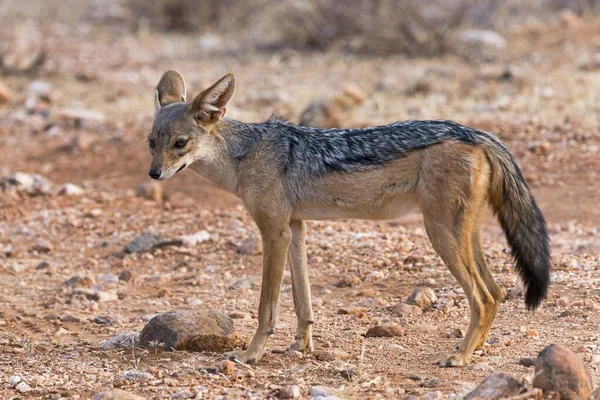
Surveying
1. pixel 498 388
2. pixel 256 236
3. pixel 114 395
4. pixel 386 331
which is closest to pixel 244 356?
pixel 386 331

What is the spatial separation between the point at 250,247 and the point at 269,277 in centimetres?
273

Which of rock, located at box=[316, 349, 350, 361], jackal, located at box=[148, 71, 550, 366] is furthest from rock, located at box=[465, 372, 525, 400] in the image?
rock, located at box=[316, 349, 350, 361]

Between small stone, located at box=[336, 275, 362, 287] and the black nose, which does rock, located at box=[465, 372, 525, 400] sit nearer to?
the black nose

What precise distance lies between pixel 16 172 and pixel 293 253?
6.76 metres

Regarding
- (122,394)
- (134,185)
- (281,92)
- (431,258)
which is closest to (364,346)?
(122,394)

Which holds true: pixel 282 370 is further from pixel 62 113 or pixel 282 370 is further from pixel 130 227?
pixel 62 113

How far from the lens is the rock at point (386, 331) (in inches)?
276

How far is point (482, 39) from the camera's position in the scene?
57.9 ft

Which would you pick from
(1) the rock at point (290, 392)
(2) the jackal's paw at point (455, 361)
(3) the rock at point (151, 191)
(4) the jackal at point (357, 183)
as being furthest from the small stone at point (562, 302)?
(3) the rock at point (151, 191)

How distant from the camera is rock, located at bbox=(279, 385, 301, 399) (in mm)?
5741

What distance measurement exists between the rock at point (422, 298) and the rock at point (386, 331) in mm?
623

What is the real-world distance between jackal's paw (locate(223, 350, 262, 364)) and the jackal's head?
1.25 metres

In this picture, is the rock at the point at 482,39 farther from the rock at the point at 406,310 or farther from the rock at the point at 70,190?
the rock at the point at 406,310

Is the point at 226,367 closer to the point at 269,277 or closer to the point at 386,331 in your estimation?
the point at 269,277
